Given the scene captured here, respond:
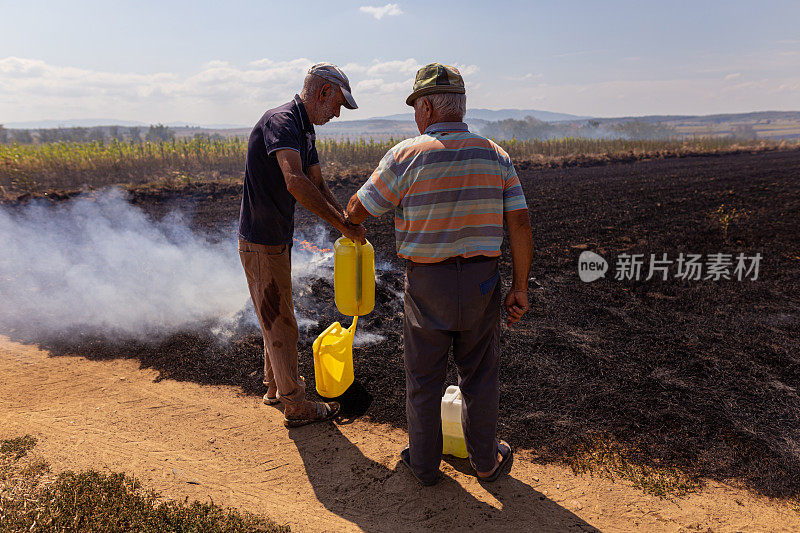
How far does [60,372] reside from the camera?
3895mm

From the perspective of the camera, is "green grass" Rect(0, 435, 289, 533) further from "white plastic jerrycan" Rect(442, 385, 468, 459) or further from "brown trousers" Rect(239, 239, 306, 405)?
"white plastic jerrycan" Rect(442, 385, 468, 459)

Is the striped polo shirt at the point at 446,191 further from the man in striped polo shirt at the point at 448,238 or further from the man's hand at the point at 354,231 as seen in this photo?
the man's hand at the point at 354,231

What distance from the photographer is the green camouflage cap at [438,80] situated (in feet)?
6.66

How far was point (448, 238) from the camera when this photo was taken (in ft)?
6.80

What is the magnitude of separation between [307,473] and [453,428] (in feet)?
3.06

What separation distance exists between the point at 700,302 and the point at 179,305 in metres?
6.23

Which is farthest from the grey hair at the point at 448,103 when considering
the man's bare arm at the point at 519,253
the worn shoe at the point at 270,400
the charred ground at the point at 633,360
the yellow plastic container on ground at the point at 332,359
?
the worn shoe at the point at 270,400

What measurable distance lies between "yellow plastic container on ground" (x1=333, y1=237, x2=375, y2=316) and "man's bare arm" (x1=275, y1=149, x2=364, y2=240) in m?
0.30

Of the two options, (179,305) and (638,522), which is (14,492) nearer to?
(179,305)

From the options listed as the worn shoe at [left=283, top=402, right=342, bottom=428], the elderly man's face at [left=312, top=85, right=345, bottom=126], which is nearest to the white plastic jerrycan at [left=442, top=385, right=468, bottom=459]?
the worn shoe at [left=283, top=402, right=342, bottom=428]

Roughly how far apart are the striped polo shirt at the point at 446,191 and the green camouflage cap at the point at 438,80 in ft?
0.51

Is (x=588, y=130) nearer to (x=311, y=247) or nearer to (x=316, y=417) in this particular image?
(x=311, y=247)

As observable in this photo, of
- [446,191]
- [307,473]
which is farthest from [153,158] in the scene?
[446,191]

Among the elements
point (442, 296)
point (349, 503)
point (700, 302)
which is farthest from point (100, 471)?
point (700, 302)
